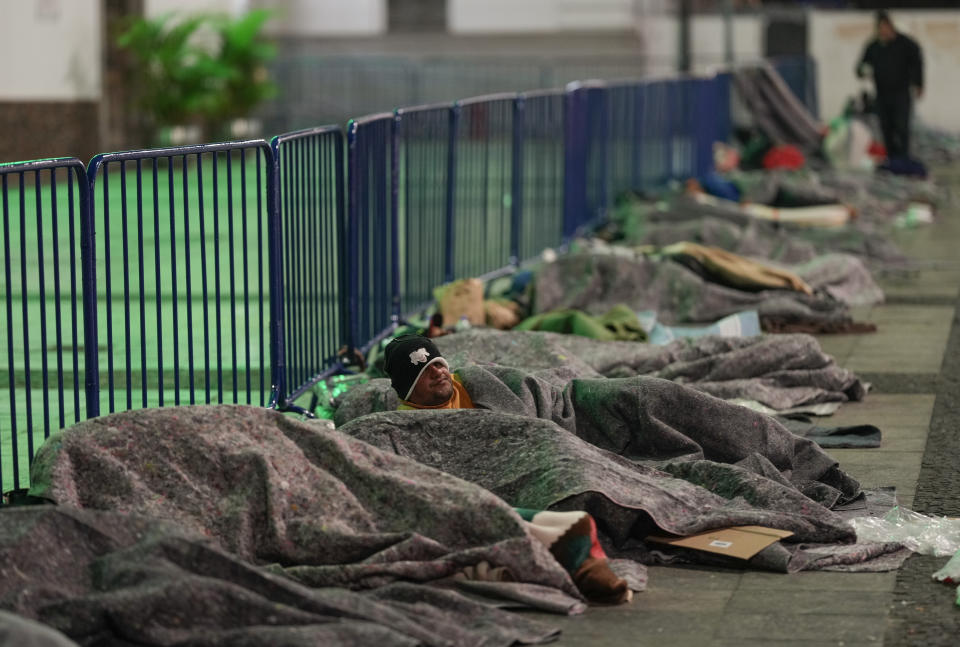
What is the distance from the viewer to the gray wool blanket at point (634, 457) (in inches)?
210

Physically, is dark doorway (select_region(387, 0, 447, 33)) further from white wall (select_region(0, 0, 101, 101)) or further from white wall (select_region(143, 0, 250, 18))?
white wall (select_region(0, 0, 101, 101))

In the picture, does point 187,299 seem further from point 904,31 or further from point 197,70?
point 904,31

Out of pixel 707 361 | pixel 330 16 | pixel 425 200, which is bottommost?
pixel 707 361

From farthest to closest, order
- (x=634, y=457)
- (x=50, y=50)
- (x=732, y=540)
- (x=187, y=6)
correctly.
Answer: (x=187, y=6) < (x=50, y=50) < (x=634, y=457) < (x=732, y=540)

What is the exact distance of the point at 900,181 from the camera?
19031 mm

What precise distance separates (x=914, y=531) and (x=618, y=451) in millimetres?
1195

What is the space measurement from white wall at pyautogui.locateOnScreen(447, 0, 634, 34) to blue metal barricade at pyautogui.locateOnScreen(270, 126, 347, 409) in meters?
23.3

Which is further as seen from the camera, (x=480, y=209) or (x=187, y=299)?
(x=480, y=209)

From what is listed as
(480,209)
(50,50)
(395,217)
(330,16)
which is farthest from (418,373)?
(330,16)

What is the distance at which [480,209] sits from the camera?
476 inches

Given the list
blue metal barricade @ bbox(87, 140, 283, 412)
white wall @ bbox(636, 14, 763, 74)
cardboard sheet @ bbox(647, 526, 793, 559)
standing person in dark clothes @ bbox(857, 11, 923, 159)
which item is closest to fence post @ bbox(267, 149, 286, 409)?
blue metal barricade @ bbox(87, 140, 283, 412)

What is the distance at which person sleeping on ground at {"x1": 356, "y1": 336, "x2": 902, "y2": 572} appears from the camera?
533cm

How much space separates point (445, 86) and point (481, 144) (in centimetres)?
1561

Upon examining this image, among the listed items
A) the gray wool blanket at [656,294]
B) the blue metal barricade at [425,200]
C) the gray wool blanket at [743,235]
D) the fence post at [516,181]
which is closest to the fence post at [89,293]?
the blue metal barricade at [425,200]
